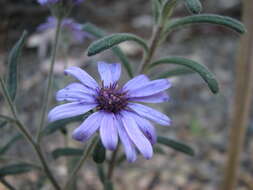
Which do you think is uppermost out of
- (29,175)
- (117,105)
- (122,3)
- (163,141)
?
(122,3)

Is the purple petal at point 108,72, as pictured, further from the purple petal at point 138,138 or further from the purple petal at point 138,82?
the purple petal at point 138,138

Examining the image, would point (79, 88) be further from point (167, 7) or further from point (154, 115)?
point (167, 7)

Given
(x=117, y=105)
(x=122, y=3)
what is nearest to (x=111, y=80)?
(x=117, y=105)

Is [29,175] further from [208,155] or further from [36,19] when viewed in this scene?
[36,19]

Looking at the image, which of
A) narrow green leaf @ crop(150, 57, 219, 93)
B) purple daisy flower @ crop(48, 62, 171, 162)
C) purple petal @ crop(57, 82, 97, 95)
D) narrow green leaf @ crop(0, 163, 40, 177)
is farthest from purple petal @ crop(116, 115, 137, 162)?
narrow green leaf @ crop(0, 163, 40, 177)

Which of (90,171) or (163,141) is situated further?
(90,171)

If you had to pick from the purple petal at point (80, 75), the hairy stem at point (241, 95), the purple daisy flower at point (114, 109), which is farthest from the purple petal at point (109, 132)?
the hairy stem at point (241, 95)

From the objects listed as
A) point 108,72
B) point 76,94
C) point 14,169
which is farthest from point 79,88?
point 14,169

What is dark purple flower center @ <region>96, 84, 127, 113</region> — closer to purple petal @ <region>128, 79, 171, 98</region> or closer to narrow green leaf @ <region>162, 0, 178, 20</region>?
purple petal @ <region>128, 79, 171, 98</region>
